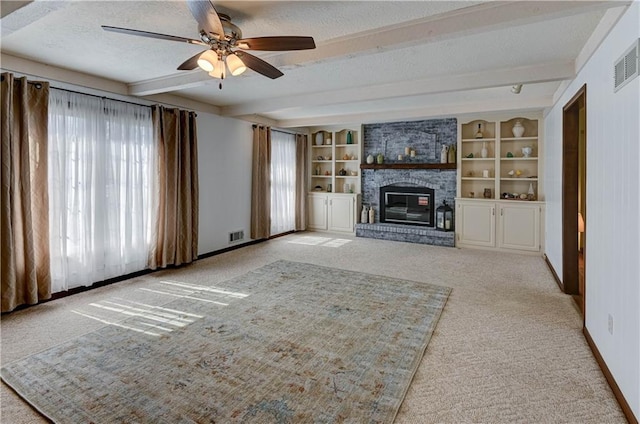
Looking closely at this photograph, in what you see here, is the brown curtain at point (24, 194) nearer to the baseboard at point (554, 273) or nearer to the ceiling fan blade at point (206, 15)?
the ceiling fan blade at point (206, 15)

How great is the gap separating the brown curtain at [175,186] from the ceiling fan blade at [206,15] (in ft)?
9.70

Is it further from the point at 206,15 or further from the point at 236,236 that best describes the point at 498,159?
the point at 206,15

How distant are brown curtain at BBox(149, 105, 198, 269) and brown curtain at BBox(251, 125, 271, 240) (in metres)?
1.51

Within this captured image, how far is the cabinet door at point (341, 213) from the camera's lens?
7.73 meters

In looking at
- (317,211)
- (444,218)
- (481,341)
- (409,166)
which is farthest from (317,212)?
(481,341)

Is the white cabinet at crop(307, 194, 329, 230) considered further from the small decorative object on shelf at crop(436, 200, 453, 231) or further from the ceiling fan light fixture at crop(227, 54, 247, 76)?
the ceiling fan light fixture at crop(227, 54, 247, 76)

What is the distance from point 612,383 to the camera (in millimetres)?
2152

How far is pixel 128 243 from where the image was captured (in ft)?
14.8

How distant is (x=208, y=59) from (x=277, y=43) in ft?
1.88

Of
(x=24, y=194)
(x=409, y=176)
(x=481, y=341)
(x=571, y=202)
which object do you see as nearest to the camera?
(x=481, y=341)

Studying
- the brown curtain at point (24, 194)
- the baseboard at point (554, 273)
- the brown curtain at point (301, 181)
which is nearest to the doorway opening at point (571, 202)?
the baseboard at point (554, 273)

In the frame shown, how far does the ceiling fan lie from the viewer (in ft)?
6.65

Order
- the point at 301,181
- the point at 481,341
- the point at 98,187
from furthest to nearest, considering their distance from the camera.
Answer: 1. the point at 301,181
2. the point at 98,187
3. the point at 481,341

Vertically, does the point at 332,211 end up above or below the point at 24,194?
below
